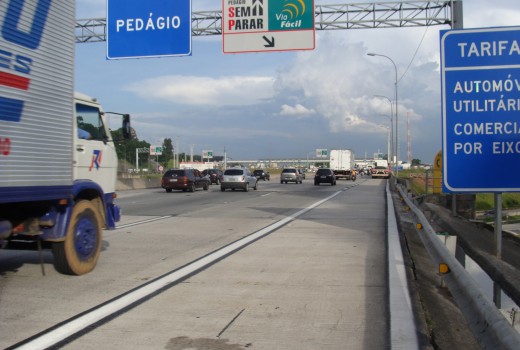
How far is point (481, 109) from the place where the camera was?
638cm

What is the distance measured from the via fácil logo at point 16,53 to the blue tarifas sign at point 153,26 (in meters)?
11.4

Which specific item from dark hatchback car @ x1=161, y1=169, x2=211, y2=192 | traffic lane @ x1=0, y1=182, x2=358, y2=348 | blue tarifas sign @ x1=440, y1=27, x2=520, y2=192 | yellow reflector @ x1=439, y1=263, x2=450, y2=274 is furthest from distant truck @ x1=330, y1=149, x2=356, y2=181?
yellow reflector @ x1=439, y1=263, x2=450, y2=274

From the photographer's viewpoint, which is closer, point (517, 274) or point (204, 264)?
point (517, 274)

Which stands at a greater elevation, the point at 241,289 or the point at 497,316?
the point at 497,316

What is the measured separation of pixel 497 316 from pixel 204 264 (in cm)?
602

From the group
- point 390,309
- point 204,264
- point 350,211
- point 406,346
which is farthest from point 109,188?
point 350,211

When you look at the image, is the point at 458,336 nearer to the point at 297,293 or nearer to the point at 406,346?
the point at 406,346

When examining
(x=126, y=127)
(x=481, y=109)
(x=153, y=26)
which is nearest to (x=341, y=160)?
(x=153, y=26)

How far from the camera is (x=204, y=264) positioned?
8.73 m

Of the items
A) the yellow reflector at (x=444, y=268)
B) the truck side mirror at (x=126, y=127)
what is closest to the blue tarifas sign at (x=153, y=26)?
the truck side mirror at (x=126, y=127)

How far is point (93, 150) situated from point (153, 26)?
33.6 ft

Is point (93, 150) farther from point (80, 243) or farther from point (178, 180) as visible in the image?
point (178, 180)

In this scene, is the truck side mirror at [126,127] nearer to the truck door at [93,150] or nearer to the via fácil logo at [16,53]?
the truck door at [93,150]

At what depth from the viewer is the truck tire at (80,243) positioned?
729 cm
